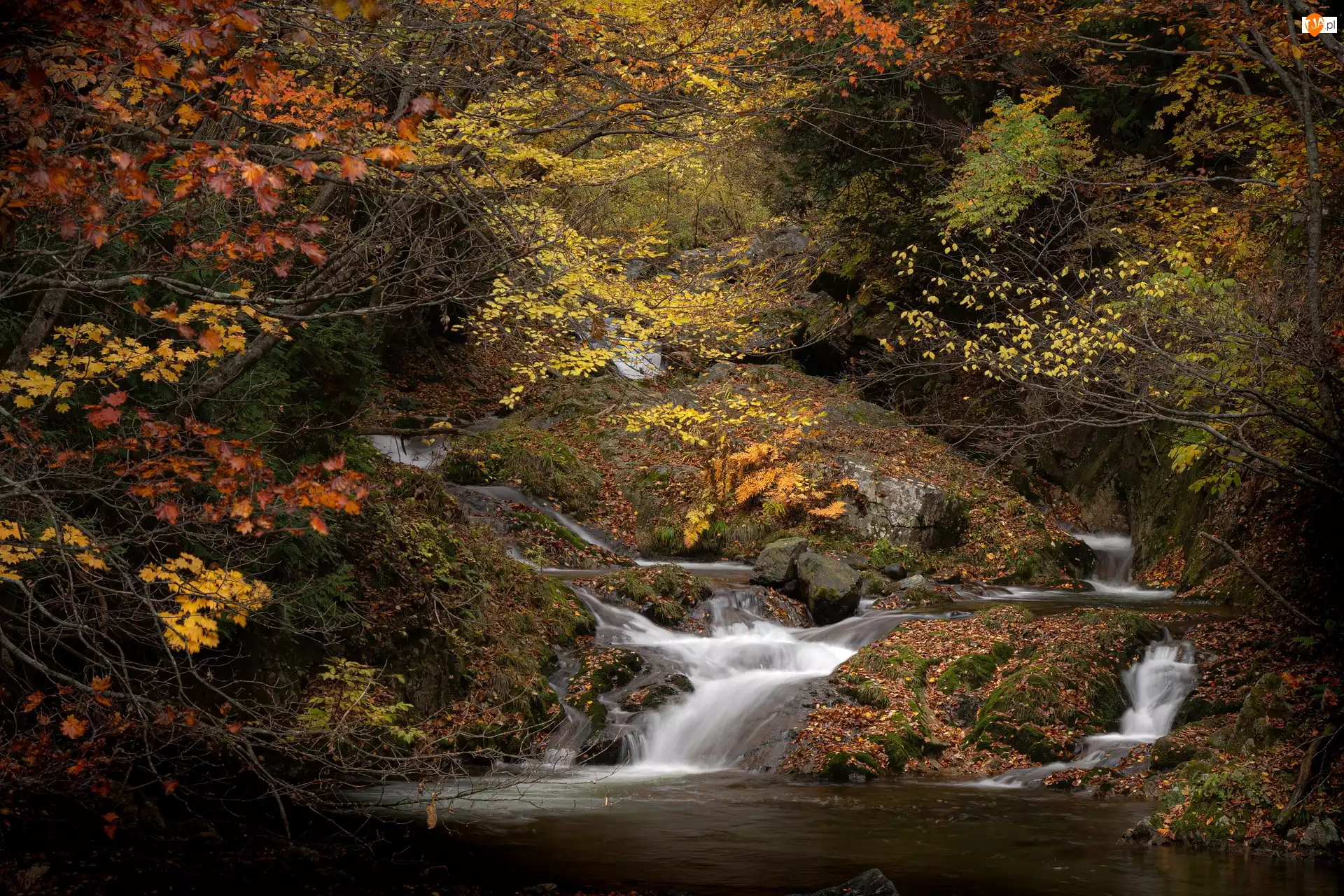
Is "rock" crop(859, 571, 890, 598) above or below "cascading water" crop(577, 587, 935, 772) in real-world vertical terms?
above

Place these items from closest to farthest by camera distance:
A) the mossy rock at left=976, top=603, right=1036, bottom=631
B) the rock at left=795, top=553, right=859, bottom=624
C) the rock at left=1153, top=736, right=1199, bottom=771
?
the rock at left=1153, top=736, right=1199, bottom=771
the mossy rock at left=976, top=603, right=1036, bottom=631
the rock at left=795, top=553, right=859, bottom=624

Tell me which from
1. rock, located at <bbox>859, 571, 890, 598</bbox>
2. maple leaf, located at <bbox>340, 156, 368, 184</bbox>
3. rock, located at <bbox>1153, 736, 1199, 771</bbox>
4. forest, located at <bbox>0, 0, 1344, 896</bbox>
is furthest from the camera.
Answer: rock, located at <bbox>859, 571, 890, 598</bbox>

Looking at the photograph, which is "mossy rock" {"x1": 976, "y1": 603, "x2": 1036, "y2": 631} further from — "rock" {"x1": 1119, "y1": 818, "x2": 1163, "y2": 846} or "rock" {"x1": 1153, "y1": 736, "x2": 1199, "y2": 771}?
"rock" {"x1": 1119, "y1": 818, "x2": 1163, "y2": 846}

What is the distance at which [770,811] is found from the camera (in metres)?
8.73

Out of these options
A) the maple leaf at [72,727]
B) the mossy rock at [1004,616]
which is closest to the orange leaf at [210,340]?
the maple leaf at [72,727]

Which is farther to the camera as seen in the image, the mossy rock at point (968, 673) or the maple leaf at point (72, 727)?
the mossy rock at point (968, 673)

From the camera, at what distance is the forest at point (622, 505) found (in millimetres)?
5715

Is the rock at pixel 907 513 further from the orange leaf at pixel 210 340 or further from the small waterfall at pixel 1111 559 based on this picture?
the orange leaf at pixel 210 340

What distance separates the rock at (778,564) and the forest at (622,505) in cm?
10

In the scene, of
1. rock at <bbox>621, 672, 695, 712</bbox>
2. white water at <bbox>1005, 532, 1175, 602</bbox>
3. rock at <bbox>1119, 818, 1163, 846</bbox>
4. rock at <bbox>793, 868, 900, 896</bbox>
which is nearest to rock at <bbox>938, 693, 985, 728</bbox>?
rock at <bbox>621, 672, 695, 712</bbox>

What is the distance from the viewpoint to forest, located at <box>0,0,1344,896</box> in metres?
5.71

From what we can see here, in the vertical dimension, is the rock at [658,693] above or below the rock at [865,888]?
below

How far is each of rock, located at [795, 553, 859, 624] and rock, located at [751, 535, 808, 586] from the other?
0.15m

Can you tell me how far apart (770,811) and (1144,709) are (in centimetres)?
461
